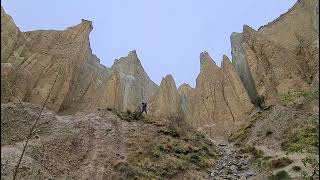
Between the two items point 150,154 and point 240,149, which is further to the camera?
point 240,149

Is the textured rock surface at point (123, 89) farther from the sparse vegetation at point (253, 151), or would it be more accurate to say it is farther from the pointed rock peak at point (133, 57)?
the sparse vegetation at point (253, 151)

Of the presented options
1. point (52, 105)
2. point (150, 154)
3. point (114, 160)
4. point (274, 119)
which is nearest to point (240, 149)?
point (274, 119)

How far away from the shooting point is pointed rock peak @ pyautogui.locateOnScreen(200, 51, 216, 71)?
54250 mm

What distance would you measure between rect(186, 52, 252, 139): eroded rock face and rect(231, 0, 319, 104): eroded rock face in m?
1.93

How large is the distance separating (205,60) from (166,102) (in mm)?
8068

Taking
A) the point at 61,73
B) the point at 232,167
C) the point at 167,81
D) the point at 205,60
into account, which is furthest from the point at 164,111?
the point at 232,167

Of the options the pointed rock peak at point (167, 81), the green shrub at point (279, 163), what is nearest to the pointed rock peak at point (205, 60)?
the pointed rock peak at point (167, 81)

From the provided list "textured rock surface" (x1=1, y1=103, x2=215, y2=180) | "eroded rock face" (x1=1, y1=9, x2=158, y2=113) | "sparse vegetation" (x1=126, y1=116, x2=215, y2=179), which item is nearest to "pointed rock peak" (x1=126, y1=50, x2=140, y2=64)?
"eroded rock face" (x1=1, y1=9, x2=158, y2=113)

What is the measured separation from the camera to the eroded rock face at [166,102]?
160 ft

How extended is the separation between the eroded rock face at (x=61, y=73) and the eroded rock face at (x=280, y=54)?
496 inches

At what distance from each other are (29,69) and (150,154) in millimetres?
19063

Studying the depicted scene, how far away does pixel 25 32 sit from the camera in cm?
→ 5225

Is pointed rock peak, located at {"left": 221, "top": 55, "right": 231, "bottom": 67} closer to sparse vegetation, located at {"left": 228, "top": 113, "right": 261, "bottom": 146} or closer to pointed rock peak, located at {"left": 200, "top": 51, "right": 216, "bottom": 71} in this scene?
pointed rock peak, located at {"left": 200, "top": 51, "right": 216, "bottom": 71}

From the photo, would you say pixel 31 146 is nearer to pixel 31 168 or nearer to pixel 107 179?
pixel 31 168
